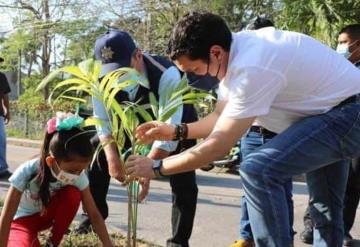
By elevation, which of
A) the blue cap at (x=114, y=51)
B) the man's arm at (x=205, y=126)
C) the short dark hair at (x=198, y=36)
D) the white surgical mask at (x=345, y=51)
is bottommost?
the man's arm at (x=205, y=126)

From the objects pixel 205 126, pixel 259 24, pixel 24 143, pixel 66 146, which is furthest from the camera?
pixel 24 143

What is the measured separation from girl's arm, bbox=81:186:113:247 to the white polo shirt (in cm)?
105

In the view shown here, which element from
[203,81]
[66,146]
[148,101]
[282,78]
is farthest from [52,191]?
[282,78]

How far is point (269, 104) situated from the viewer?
215 cm

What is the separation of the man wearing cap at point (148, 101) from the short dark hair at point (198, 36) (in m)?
0.50

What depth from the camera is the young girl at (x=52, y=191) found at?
2.77 m

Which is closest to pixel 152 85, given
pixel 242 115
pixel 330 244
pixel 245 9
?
pixel 242 115

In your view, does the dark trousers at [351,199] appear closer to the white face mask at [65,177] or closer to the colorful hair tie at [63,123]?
the white face mask at [65,177]

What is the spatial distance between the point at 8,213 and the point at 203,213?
2.33 meters

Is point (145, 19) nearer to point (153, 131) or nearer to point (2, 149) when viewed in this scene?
point (2, 149)

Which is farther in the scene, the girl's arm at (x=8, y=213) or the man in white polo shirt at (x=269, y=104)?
the girl's arm at (x=8, y=213)

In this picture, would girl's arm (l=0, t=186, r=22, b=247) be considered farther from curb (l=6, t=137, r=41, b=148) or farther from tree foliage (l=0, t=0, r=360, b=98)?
curb (l=6, t=137, r=41, b=148)

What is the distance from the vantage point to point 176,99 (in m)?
2.45


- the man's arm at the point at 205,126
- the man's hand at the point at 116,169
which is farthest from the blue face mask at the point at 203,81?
the man's hand at the point at 116,169
